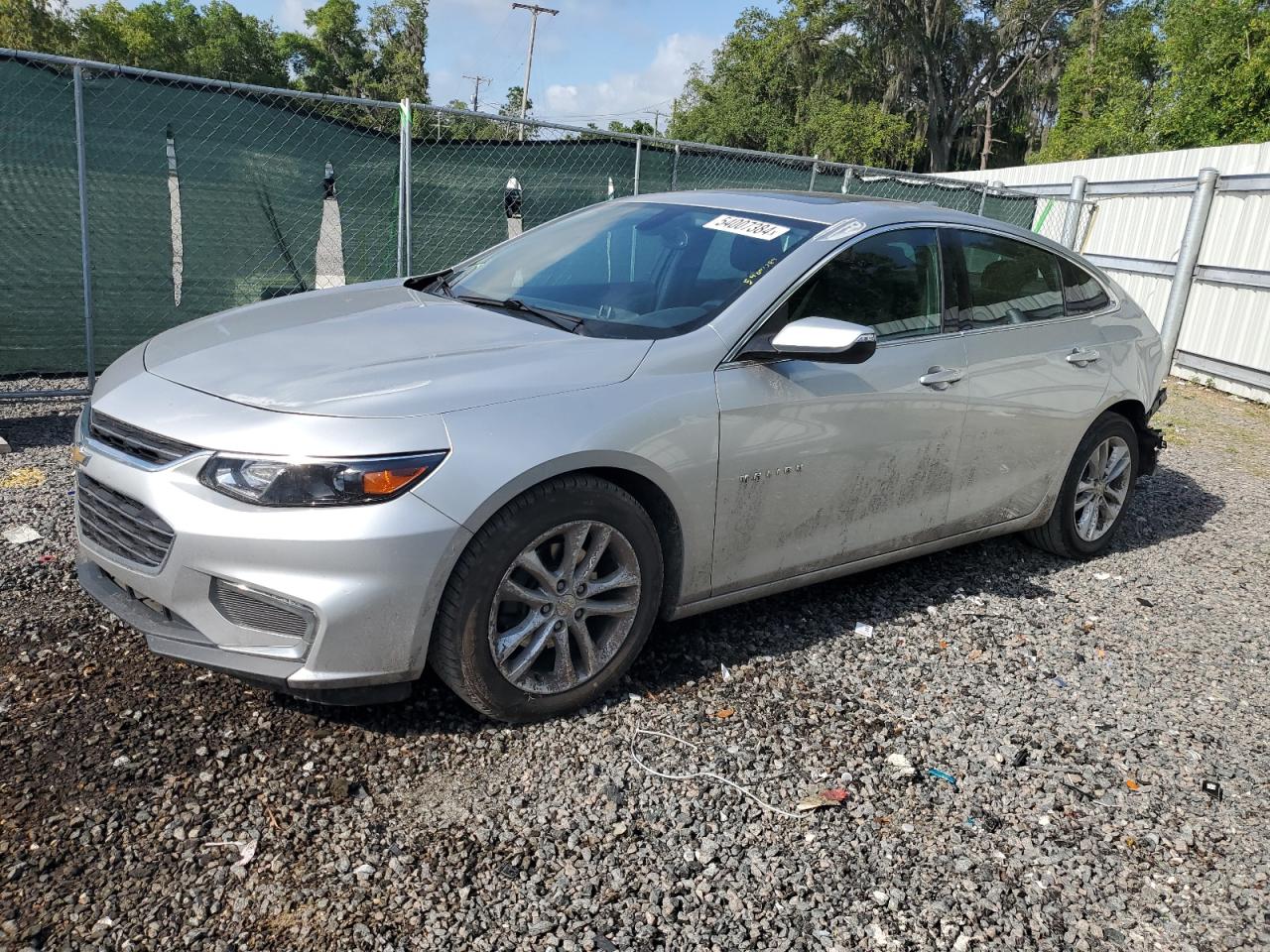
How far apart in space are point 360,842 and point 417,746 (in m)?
0.45

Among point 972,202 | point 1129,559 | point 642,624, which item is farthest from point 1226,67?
point 642,624

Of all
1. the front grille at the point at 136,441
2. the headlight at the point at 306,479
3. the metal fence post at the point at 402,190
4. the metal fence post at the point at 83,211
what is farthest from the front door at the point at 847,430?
the metal fence post at the point at 83,211

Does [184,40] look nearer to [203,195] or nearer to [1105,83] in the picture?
[1105,83]

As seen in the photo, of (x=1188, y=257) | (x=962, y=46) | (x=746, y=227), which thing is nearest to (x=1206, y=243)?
(x=1188, y=257)

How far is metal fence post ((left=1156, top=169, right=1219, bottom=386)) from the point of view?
35.3ft

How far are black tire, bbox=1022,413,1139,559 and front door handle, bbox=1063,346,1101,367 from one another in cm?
36

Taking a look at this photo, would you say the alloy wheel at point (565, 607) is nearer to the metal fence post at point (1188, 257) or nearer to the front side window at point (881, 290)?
the front side window at point (881, 290)

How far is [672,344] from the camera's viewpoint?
3229 mm

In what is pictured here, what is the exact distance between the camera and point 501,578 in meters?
2.81

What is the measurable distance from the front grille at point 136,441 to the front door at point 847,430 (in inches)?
64.7

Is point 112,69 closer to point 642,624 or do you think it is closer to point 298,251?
point 298,251

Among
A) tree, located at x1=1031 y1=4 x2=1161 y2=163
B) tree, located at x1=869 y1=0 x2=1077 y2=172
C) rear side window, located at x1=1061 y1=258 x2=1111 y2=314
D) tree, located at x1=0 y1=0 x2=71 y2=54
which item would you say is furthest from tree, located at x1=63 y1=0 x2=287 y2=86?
rear side window, located at x1=1061 y1=258 x2=1111 y2=314

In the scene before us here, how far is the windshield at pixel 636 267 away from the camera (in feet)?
11.4

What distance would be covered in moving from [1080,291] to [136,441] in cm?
421
